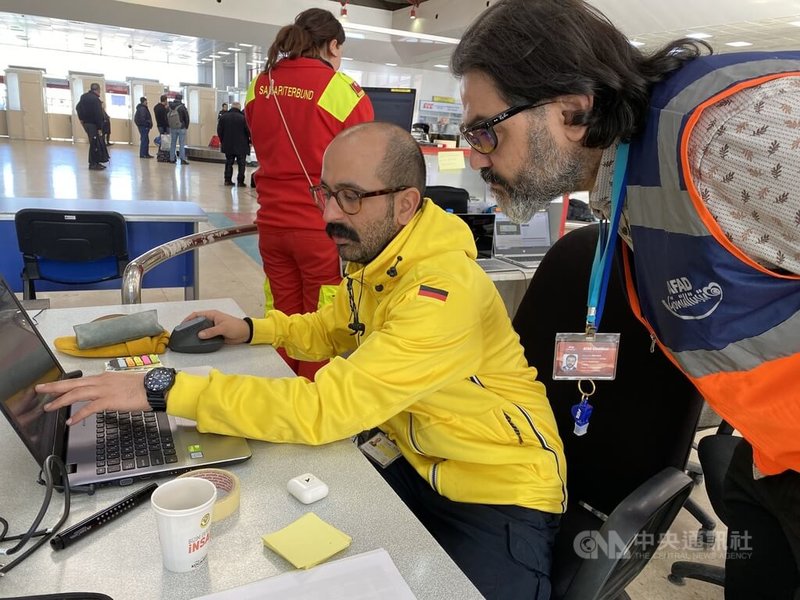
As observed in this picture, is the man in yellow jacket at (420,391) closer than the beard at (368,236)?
Yes

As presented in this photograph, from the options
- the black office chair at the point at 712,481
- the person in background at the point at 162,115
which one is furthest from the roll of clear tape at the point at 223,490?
the person in background at the point at 162,115

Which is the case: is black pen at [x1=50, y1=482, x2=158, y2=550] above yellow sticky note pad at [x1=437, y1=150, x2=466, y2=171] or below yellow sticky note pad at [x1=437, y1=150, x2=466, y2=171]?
below

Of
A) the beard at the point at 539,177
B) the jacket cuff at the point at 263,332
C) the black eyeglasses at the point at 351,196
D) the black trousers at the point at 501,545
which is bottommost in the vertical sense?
the black trousers at the point at 501,545

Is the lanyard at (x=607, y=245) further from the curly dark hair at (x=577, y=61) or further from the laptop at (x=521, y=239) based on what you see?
the laptop at (x=521, y=239)

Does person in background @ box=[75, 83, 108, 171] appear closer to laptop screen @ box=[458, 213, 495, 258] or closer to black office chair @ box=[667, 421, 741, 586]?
laptop screen @ box=[458, 213, 495, 258]

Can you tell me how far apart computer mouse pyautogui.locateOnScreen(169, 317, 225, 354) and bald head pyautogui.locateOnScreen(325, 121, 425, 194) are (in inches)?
20.3

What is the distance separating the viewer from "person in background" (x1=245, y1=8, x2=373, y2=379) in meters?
2.28

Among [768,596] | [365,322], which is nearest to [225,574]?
[365,322]

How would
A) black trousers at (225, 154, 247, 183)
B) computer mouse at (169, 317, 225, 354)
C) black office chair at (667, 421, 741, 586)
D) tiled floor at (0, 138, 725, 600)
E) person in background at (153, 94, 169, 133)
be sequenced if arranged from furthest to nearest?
person in background at (153, 94, 169, 133)
black trousers at (225, 154, 247, 183)
tiled floor at (0, 138, 725, 600)
black office chair at (667, 421, 741, 586)
computer mouse at (169, 317, 225, 354)

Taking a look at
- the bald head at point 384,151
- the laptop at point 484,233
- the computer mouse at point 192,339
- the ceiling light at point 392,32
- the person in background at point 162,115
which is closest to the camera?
the bald head at point 384,151

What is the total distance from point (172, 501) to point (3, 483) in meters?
0.33

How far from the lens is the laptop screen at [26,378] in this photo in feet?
2.65

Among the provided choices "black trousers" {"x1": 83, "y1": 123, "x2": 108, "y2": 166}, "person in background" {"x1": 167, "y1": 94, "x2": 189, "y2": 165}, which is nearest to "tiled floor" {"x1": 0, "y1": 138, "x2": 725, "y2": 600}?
"black trousers" {"x1": 83, "y1": 123, "x2": 108, "y2": 166}

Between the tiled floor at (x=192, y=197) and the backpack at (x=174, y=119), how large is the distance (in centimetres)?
91
